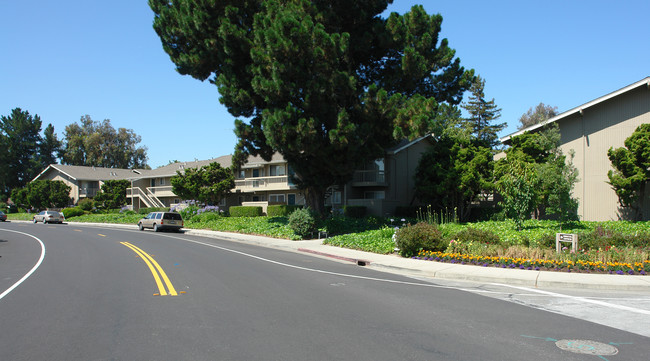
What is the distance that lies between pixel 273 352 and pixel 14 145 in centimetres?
9824

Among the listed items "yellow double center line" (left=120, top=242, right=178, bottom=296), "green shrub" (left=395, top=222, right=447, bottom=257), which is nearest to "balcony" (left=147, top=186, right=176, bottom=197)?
"yellow double center line" (left=120, top=242, right=178, bottom=296)

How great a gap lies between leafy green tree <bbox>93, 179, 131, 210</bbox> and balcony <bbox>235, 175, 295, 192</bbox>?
19337mm

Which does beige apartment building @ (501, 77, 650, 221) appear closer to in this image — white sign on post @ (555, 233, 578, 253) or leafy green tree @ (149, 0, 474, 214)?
leafy green tree @ (149, 0, 474, 214)

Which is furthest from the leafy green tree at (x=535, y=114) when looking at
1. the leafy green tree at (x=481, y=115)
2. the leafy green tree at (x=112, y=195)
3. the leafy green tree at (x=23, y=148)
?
the leafy green tree at (x=23, y=148)

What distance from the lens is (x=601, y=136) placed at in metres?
Answer: 23.9

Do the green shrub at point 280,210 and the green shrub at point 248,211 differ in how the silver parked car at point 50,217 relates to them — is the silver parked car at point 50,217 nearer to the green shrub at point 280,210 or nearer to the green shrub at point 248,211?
the green shrub at point 248,211

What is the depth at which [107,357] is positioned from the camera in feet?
17.6

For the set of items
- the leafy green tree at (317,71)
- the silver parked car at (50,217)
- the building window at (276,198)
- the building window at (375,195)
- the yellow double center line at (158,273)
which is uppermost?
the leafy green tree at (317,71)

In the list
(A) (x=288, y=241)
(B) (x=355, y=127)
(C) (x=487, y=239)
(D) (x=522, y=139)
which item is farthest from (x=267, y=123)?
(D) (x=522, y=139)

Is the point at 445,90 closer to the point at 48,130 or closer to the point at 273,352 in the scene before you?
the point at 273,352

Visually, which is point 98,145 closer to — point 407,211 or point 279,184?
point 279,184

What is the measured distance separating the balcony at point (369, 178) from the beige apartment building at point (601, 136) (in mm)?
12955

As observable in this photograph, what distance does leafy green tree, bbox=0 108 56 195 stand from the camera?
81875mm

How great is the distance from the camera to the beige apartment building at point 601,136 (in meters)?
23.1
